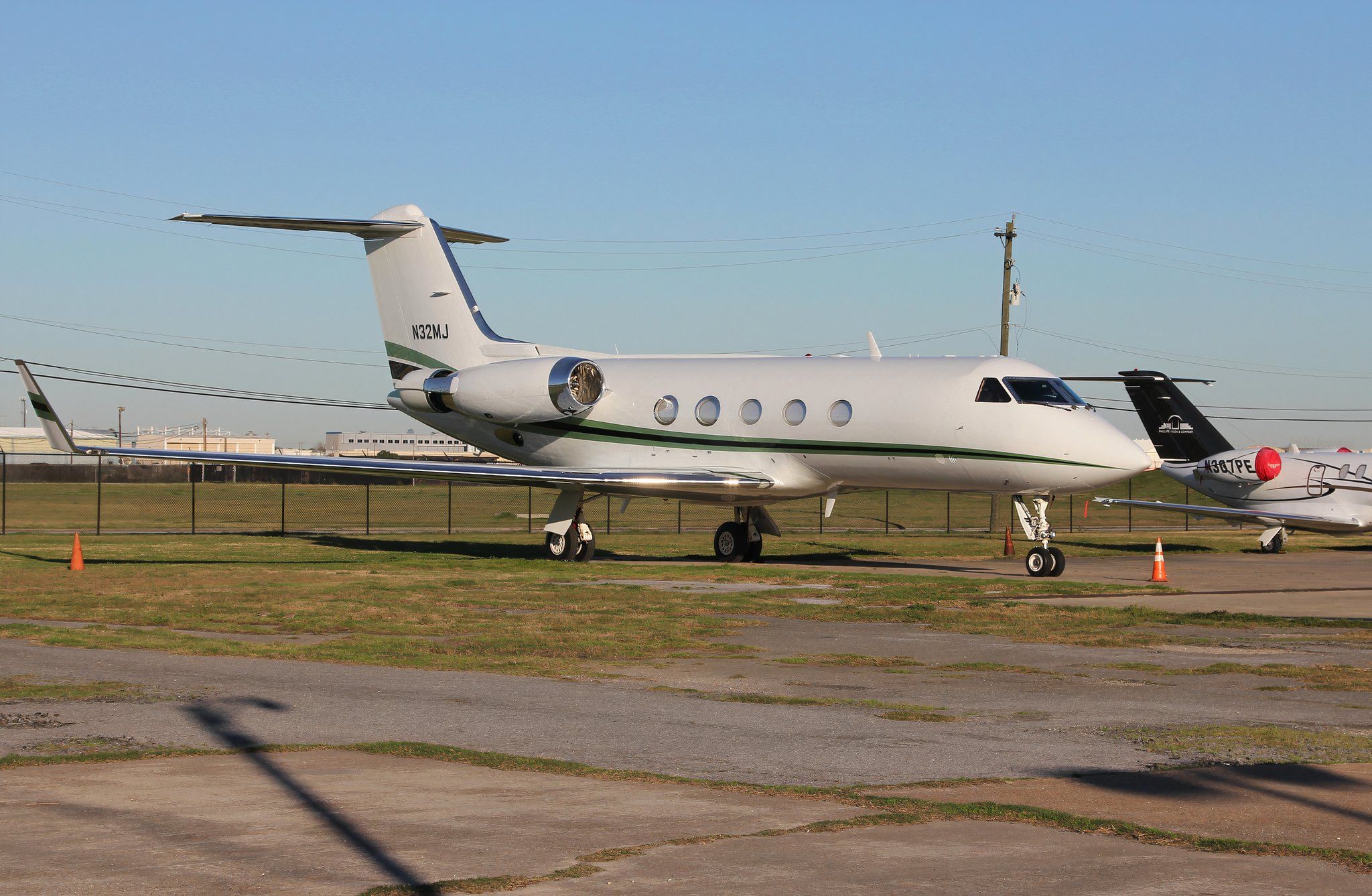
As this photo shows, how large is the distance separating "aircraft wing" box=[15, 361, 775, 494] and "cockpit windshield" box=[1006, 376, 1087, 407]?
4767mm

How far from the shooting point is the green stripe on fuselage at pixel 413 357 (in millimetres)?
29547

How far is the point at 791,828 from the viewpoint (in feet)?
21.0

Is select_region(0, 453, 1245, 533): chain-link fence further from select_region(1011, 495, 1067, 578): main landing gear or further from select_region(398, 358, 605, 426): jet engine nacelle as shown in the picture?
select_region(1011, 495, 1067, 578): main landing gear

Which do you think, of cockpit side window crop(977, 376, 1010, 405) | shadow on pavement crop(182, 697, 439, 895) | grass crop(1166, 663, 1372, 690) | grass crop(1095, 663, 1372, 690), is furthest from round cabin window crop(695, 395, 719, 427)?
shadow on pavement crop(182, 697, 439, 895)

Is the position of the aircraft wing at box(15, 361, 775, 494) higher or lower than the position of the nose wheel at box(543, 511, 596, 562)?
higher

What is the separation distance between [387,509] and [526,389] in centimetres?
3621

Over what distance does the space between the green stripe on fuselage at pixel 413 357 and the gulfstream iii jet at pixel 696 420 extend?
0.04 metres

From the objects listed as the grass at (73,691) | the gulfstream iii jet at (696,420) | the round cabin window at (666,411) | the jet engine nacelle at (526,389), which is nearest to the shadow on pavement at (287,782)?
the grass at (73,691)

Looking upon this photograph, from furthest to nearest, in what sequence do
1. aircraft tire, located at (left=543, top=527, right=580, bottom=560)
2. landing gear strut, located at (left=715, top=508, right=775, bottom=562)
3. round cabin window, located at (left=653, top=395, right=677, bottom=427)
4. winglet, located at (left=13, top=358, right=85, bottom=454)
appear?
landing gear strut, located at (left=715, top=508, right=775, bottom=562) < aircraft tire, located at (left=543, top=527, right=580, bottom=560) < round cabin window, located at (left=653, top=395, right=677, bottom=427) < winglet, located at (left=13, top=358, right=85, bottom=454)

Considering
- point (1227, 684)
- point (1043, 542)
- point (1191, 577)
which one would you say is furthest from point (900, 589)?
point (1227, 684)

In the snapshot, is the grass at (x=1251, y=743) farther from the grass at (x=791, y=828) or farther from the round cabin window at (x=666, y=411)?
the round cabin window at (x=666, y=411)

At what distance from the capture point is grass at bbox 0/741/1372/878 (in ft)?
18.8

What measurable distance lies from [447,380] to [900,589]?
11.7 metres

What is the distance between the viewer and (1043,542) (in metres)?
23.8
